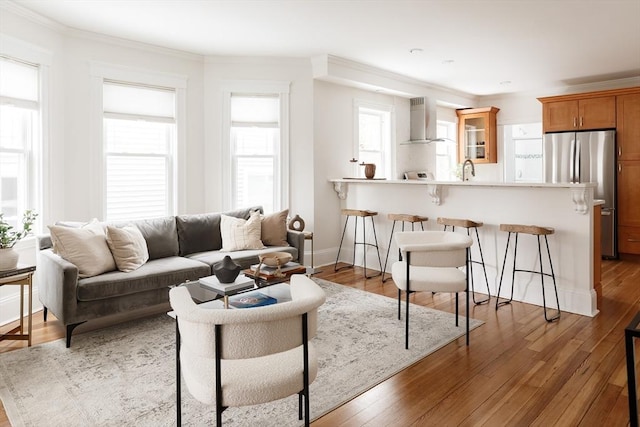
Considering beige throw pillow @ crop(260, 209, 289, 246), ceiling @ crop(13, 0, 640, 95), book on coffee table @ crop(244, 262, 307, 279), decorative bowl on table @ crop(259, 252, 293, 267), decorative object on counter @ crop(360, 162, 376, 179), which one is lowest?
book on coffee table @ crop(244, 262, 307, 279)

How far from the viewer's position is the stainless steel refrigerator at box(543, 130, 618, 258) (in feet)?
21.0

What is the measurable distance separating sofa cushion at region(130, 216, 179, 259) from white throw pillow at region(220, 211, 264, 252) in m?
0.51

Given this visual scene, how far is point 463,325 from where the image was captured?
12.0 feet

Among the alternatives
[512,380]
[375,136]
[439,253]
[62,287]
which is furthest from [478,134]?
[62,287]

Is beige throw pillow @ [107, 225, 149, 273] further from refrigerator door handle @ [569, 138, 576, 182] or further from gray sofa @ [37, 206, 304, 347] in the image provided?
refrigerator door handle @ [569, 138, 576, 182]

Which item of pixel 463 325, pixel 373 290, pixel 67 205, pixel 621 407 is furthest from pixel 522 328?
pixel 67 205

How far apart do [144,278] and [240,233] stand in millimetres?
1283

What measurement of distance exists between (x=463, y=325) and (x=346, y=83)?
3.65 metres

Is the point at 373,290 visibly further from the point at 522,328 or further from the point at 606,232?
the point at 606,232

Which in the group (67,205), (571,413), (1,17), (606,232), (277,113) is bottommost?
(571,413)

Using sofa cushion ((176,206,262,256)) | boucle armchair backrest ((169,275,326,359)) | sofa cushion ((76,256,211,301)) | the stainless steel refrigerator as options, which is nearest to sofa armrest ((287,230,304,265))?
sofa cushion ((176,206,262,256))

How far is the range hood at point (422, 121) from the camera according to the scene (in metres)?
7.17

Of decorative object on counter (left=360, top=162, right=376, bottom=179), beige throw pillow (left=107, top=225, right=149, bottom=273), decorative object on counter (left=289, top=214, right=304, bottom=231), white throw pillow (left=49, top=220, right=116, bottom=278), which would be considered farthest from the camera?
decorative object on counter (left=360, top=162, right=376, bottom=179)

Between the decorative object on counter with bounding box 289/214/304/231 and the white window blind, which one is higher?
the white window blind
